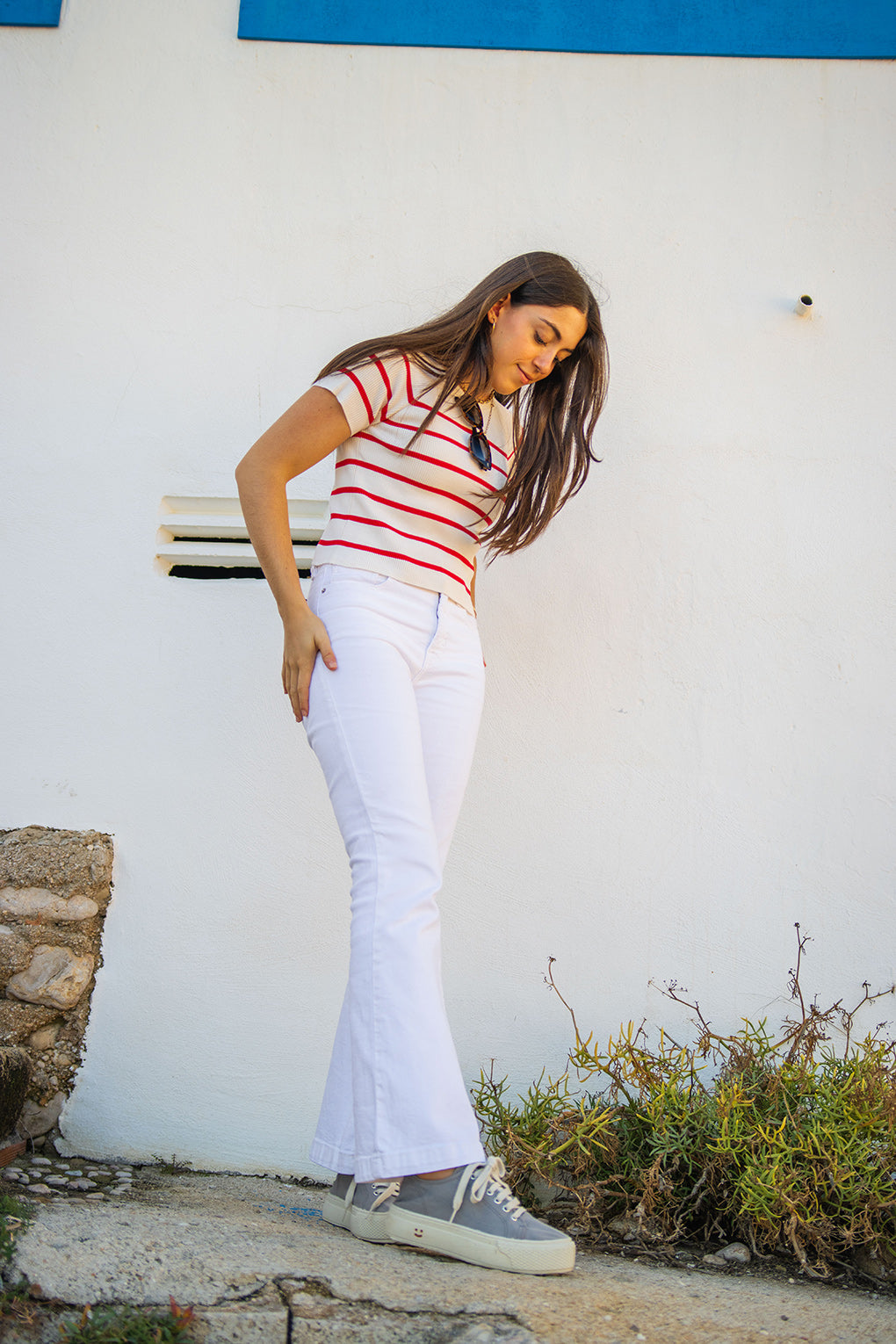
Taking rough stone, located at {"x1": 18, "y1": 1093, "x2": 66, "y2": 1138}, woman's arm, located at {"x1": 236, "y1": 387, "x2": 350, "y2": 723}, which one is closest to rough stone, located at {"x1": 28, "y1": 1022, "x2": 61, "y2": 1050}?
rough stone, located at {"x1": 18, "y1": 1093, "x2": 66, "y2": 1138}

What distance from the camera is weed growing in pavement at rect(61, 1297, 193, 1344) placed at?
1.19 meters

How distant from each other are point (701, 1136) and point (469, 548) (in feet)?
3.68

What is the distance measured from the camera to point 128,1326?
121cm

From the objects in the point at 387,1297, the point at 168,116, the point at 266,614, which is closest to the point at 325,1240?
the point at 387,1297

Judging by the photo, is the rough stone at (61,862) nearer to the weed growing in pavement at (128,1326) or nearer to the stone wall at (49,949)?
the stone wall at (49,949)

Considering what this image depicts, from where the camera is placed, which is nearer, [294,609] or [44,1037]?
[294,609]

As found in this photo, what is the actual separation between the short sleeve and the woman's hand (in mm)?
332

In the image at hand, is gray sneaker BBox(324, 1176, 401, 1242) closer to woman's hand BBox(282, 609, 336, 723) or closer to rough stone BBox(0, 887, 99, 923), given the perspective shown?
woman's hand BBox(282, 609, 336, 723)

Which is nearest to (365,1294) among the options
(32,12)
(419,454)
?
(419,454)

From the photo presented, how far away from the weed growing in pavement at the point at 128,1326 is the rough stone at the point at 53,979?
975 millimetres

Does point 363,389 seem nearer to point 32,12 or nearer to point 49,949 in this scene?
point 49,949

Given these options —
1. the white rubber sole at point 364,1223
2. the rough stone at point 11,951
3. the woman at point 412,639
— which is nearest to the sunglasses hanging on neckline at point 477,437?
the woman at point 412,639

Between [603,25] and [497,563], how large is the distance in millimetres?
1384

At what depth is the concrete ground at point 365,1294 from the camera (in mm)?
1245
